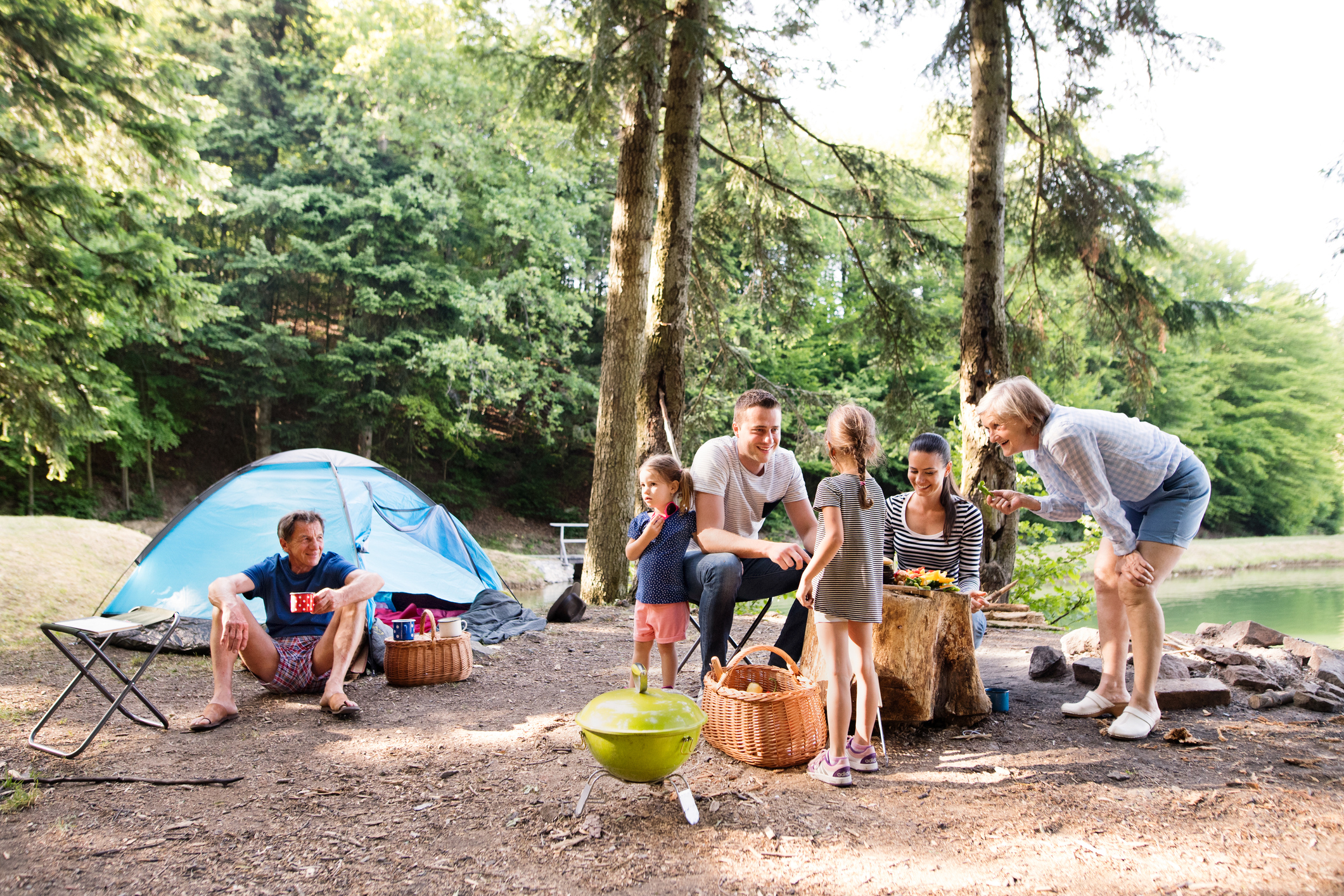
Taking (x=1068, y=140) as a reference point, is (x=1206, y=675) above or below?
below

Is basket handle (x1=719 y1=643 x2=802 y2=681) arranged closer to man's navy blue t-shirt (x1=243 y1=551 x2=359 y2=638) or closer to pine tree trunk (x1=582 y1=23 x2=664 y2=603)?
man's navy blue t-shirt (x1=243 y1=551 x2=359 y2=638)

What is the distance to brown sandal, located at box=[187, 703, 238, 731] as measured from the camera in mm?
3046

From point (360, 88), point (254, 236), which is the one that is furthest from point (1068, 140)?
point (254, 236)

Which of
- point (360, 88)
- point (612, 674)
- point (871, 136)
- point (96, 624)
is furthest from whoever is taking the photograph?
point (871, 136)

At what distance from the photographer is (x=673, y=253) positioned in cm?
597

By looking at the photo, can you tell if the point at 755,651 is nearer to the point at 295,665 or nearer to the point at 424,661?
the point at 424,661

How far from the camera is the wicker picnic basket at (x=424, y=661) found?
384 centimetres

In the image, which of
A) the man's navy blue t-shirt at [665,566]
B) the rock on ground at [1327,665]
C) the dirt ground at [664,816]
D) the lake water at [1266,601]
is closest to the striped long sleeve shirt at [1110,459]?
the dirt ground at [664,816]

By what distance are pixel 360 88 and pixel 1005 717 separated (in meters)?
16.0

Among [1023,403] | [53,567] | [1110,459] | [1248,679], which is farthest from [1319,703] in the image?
[53,567]

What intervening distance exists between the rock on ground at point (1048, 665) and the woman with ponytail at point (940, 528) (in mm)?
607

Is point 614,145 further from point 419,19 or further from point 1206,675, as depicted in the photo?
point 419,19

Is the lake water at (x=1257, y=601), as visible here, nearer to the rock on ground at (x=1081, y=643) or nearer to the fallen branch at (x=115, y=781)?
the rock on ground at (x=1081, y=643)

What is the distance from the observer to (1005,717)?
318 cm
